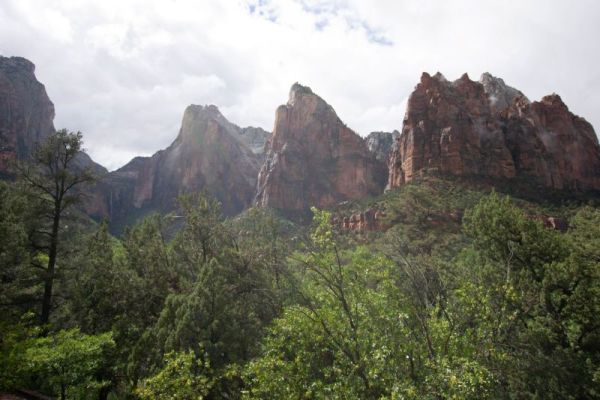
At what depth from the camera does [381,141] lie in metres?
154

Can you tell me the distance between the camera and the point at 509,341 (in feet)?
42.9

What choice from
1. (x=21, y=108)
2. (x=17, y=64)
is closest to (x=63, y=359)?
(x=21, y=108)

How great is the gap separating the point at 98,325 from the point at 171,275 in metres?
5.56

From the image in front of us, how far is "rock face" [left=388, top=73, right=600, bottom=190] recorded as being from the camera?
81750mm

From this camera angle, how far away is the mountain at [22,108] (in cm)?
11456

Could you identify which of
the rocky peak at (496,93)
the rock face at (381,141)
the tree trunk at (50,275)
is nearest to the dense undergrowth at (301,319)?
the tree trunk at (50,275)

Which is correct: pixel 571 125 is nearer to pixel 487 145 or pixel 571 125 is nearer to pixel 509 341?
pixel 487 145

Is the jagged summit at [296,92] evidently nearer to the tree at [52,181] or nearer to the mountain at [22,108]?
the mountain at [22,108]

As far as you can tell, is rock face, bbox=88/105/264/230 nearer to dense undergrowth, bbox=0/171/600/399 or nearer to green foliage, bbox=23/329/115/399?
dense undergrowth, bbox=0/171/600/399

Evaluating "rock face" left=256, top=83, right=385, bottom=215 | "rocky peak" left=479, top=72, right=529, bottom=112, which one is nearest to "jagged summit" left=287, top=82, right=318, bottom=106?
"rock face" left=256, top=83, right=385, bottom=215

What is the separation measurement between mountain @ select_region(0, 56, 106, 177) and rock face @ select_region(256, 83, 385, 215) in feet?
175

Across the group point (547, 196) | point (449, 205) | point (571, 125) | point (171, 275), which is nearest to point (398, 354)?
point (171, 275)

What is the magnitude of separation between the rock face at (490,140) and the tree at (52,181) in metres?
73.1

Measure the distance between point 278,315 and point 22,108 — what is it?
141 meters
